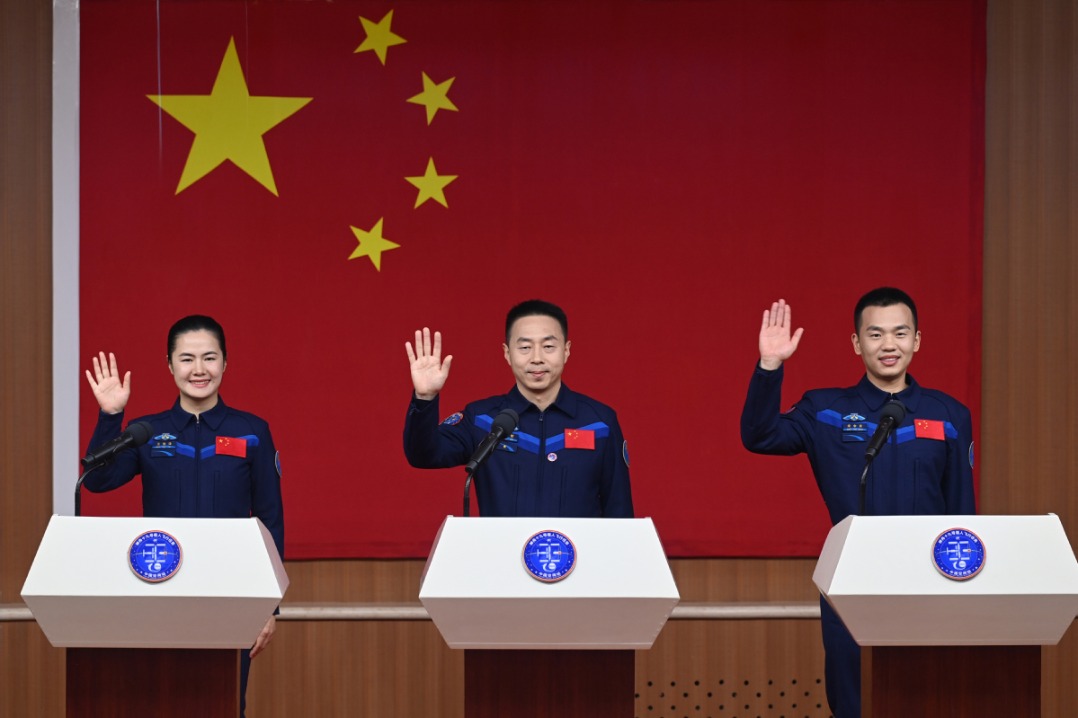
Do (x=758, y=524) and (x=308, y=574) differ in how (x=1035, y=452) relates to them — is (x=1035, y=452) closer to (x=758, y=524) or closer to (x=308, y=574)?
(x=758, y=524)

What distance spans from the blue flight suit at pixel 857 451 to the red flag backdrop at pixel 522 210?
3.26ft

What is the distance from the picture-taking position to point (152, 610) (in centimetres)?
197

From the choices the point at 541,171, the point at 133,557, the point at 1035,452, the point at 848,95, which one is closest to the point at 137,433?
the point at 133,557

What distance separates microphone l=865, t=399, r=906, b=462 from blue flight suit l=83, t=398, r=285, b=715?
147cm

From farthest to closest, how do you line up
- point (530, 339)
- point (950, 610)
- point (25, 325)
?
point (25, 325) < point (530, 339) < point (950, 610)

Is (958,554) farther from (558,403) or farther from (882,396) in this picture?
A: (558,403)

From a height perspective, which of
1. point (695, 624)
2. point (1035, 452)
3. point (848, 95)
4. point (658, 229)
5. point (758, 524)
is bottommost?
point (695, 624)

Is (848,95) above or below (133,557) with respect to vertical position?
above

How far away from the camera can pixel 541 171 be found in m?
3.81

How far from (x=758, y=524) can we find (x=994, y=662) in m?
1.79

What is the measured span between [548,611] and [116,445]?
914mm

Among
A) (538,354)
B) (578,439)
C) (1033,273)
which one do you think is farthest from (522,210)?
(1033,273)

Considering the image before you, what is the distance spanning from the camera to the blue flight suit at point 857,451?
8.59ft

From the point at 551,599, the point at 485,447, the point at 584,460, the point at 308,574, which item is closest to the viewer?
the point at 551,599
